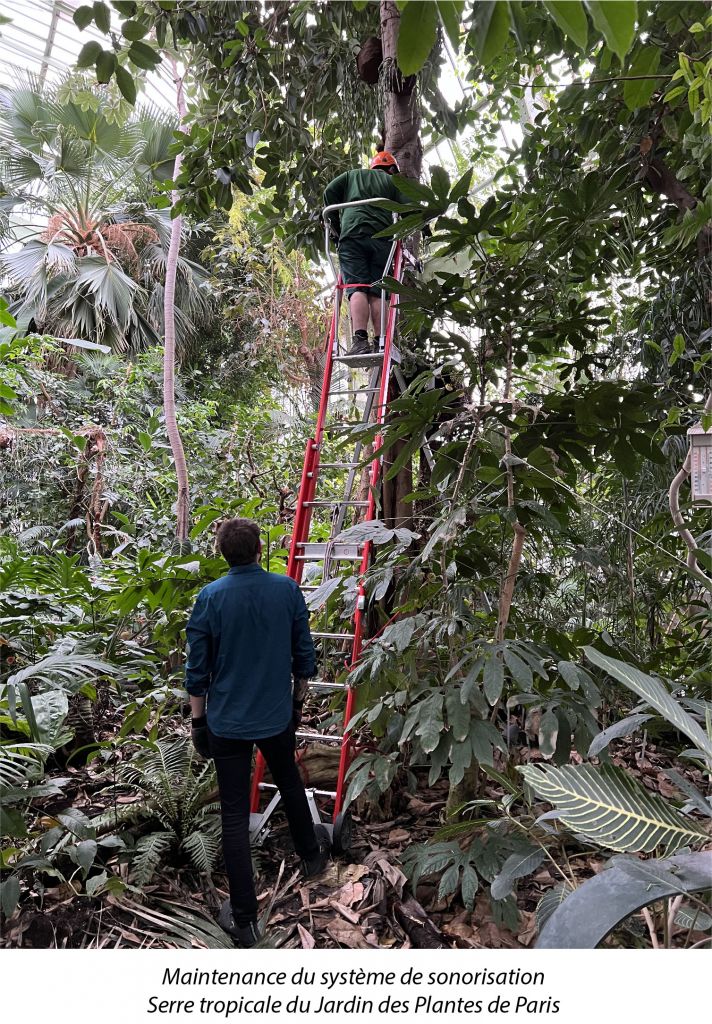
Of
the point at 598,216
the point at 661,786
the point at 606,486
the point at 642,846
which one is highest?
the point at 598,216

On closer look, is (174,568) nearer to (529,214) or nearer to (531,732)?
(531,732)

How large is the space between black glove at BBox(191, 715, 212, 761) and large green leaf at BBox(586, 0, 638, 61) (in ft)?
5.70

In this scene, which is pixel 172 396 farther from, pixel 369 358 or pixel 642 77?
pixel 642 77

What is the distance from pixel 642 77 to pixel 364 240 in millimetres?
1167

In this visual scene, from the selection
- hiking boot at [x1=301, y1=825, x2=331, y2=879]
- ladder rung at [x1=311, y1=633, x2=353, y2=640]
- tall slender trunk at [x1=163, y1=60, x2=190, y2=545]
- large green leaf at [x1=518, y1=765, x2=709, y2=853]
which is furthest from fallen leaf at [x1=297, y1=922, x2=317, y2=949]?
tall slender trunk at [x1=163, y1=60, x2=190, y2=545]

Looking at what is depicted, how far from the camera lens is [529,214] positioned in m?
2.24

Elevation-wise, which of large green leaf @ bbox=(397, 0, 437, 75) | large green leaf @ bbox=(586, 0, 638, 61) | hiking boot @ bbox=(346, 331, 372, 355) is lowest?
large green leaf @ bbox=(586, 0, 638, 61)

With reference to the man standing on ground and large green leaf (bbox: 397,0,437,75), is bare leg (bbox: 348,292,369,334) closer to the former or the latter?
the man standing on ground

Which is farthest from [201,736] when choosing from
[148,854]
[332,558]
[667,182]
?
[667,182]

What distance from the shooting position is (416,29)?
0.86m

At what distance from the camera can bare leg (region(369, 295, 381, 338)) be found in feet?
8.79
